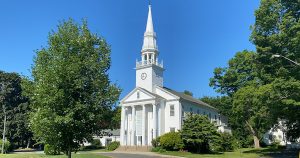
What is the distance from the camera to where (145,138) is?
52.9m

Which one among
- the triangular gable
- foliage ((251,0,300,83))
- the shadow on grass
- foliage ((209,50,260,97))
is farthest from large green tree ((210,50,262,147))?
foliage ((251,0,300,83))

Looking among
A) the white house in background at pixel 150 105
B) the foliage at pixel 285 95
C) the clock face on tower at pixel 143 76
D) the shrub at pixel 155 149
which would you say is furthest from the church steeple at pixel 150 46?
the foliage at pixel 285 95

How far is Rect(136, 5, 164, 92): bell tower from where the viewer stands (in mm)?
54969

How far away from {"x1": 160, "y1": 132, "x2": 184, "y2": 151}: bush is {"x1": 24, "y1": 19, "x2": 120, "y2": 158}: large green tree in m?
29.2

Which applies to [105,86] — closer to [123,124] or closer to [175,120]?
[175,120]

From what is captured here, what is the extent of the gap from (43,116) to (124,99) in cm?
4099

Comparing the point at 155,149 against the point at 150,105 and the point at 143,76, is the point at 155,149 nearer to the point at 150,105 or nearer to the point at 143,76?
the point at 150,105

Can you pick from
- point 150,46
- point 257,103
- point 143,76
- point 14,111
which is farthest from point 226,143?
point 14,111

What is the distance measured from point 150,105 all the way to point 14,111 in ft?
93.6

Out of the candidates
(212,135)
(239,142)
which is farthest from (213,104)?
(212,135)

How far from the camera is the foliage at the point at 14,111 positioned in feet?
206

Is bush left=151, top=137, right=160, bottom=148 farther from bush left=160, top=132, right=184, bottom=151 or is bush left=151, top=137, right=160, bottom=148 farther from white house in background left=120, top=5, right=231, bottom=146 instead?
bush left=160, top=132, right=184, bottom=151

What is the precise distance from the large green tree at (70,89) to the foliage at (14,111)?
4851 centimetres

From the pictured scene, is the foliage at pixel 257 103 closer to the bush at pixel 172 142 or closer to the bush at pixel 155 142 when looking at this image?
the bush at pixel 172 142
